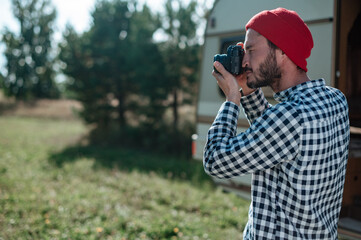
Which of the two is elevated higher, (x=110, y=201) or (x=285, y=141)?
(x=285, y=141)

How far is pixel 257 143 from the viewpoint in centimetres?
128

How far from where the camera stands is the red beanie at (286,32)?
137cm

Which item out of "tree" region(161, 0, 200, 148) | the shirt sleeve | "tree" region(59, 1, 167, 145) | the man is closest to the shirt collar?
the man

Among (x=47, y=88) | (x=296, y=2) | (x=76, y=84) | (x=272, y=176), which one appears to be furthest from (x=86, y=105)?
(x=47, y=88)

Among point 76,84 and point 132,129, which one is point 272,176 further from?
point 76,84

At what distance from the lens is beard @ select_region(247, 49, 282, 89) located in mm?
1414

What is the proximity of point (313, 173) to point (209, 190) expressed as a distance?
16.0ft

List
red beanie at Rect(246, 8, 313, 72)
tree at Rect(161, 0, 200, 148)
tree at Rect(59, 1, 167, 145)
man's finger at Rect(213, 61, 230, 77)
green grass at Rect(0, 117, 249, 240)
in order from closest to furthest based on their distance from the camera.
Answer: red beanie at Rect(246, 8, 313, 72)
man's finger at Rect(213, 61, 230, 77)
green grass at Rect(0, 117, 249, 240)
tree at Rect(161, 0, 200, 148)
tree at Rect(59, 1, 167, 145)

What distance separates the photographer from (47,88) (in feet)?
108

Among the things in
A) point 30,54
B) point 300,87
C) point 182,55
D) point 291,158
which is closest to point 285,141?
point 291,158

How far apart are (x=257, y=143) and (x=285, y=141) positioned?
104 mm

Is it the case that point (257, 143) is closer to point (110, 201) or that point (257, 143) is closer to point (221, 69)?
point (221, 69)

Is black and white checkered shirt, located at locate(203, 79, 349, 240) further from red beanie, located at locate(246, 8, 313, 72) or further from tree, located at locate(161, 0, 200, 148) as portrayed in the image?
tree, located at locate(161, 0, 200, 148)

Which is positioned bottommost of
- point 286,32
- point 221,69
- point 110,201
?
point 110,201
